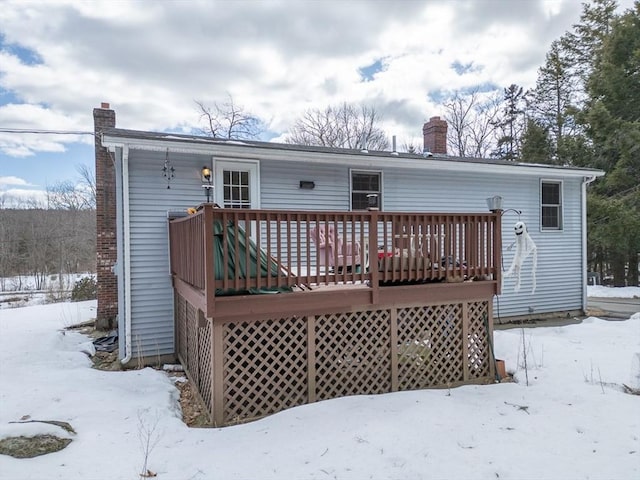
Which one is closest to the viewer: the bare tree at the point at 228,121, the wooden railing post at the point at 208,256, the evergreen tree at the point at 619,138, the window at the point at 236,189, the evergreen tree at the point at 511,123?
the wooden railing post at the point at 208,256

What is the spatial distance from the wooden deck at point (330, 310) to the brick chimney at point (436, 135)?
20.4 ft

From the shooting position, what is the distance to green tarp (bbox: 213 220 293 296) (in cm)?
405

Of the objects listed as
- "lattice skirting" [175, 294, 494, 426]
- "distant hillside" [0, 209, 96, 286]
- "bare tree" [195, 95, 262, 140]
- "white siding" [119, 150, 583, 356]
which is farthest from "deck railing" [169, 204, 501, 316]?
"distant hillside" [0, 209, 96, 286]

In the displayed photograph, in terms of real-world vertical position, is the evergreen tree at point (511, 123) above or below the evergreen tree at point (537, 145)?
above

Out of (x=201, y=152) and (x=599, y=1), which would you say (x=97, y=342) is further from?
(x=599, y=1)

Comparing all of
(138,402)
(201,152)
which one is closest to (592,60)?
(201,152)

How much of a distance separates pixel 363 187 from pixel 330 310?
392 centimetres

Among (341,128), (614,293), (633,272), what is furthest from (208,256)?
(341,128)

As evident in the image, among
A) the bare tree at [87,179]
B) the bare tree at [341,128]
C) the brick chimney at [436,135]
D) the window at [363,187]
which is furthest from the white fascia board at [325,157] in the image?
the bare tree at [87,179]

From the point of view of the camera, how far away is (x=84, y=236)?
23672mm

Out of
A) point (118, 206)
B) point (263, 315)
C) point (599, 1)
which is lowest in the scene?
point (263, 315)

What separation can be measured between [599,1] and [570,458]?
2334 centimetres

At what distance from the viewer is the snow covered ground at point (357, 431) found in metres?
3.09

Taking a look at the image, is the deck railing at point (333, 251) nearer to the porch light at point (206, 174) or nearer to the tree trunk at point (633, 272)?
the porch light at point (206, 174)
